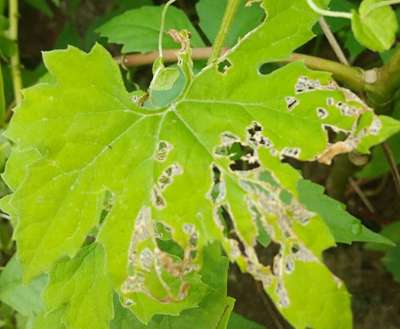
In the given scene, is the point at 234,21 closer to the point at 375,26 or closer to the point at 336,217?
the point at 336,217

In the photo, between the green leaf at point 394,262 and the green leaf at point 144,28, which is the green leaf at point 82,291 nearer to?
the green leaf at point 144,28

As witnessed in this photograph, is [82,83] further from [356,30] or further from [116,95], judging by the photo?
[356,30]

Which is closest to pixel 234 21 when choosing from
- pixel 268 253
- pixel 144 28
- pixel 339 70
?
pixel 144 28

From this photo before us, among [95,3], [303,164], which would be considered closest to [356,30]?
[303,164]

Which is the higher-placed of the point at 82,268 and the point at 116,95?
the point at 116,95

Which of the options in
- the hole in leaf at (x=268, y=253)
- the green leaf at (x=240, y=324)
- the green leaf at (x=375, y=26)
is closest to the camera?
the green leaf at (x=375, y=26)

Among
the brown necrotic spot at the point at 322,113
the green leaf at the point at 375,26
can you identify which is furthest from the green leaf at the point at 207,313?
the green leaf at the point at 375,26
